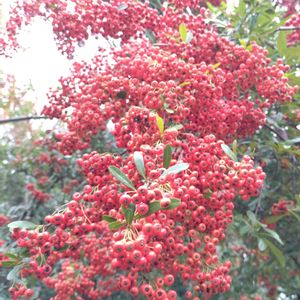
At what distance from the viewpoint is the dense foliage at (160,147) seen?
6.23 ft

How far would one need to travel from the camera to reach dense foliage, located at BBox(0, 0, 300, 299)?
1900mm

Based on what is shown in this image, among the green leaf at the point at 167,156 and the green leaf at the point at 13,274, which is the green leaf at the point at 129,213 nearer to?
the green leaf at the point at 167,156

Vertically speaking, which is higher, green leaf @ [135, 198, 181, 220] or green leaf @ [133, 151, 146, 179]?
green leaf @ [133, 151, 146, 179]

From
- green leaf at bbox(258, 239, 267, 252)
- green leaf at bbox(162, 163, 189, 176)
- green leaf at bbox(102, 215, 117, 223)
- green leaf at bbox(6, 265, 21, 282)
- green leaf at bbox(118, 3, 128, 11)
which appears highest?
green leaf at bbox(118, 3, 128, 11)

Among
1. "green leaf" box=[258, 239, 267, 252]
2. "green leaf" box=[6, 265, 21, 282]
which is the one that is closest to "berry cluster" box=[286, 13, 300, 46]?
"green leaf" box=[258, 239, 267, 252]

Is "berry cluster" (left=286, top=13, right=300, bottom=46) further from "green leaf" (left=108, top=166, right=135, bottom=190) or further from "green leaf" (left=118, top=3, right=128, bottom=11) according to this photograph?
"green leaf" (left=108, top=166, right=135, bottom=190)

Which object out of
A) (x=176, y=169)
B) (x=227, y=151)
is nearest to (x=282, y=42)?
(x=227, y=151)

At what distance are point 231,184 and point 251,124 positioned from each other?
3.70 feet

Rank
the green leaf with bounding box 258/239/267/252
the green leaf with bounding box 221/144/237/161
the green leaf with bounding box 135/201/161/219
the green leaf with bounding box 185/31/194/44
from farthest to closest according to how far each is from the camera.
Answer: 1. the green leaf with bounding box 258/239/267/252
2. the green leaf with bounding box 185/31/194/44
3. the green leaf with bounding box 221/144/237/161
4. the green leaf with bounding box 135/201/161/219

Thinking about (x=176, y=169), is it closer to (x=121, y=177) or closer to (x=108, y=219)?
(x=121, y=177)

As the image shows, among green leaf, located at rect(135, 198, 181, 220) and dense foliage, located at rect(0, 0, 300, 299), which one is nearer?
green leaf, located at rect(135, 198, 181, 220)

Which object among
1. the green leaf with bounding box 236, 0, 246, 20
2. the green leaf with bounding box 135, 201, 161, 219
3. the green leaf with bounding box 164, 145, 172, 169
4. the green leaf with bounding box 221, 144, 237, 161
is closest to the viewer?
the green leaf with bounding box 135, 201, 161, 219

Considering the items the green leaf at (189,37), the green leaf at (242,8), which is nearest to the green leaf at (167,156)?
the green leaf at (189,37)

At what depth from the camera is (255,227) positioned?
10.5 feet
